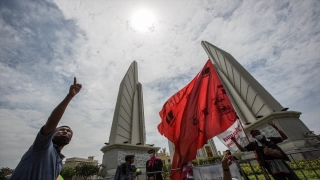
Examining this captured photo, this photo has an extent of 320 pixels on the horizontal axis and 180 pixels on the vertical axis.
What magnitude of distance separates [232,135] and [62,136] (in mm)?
3221

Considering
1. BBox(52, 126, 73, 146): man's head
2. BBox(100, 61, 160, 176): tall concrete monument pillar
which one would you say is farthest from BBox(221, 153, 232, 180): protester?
BBox(100, 61, 160, 176): tall concrete monument pillar

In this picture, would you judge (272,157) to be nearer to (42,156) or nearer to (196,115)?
(196,115)

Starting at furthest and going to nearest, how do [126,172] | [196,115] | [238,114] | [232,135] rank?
[238,114] < [196,115] < [126,172] < [232,135]

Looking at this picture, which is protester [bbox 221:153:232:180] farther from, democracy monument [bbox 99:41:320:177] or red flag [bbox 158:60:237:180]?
democracy monument [bbox 99:41:320:177]

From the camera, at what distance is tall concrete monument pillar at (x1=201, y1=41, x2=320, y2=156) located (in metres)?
6.18

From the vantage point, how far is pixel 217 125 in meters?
3.36

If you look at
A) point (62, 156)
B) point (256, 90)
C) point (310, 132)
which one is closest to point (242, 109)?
point (256, 90)

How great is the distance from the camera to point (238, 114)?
30.5ft

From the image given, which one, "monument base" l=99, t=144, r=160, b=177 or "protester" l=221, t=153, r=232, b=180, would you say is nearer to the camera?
"protester" l=221, t=153, r=232, b=180

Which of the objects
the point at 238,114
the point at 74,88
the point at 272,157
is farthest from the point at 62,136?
the point at 238,114

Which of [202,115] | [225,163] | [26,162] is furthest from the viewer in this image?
[202,115]

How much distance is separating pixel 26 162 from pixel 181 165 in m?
2.94

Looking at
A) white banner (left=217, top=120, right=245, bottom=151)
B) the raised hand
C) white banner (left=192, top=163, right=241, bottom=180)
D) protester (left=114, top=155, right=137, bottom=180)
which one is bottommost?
white banner (left=192, top=163, right=241, bottom=180)

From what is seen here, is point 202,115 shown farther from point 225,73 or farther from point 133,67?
point 133,67
